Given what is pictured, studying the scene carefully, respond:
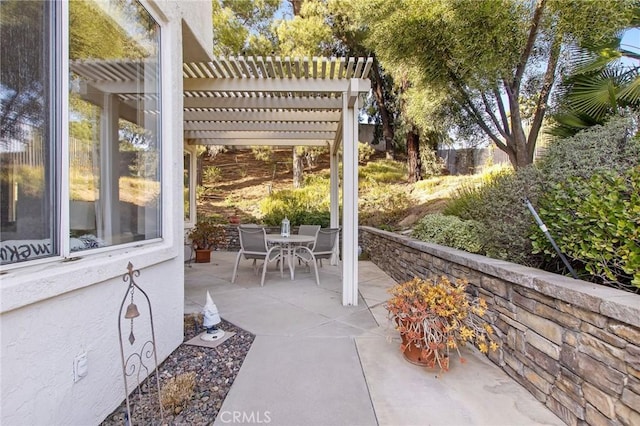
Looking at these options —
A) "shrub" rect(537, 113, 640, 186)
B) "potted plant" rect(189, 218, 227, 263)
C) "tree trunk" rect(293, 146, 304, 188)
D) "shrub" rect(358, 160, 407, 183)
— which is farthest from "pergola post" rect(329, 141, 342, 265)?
"tree trunk" rect(293, 146, 304, 188)

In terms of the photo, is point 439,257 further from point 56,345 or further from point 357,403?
Result: point 56,345

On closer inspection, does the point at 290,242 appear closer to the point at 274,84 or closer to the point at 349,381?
the point at 274,84

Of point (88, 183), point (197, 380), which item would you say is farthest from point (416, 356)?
point (88, 183)

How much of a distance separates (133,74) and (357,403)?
3044 mm

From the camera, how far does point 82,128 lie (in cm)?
218

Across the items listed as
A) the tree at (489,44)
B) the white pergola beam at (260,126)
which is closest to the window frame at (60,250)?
the white pergola beam at (260,126)

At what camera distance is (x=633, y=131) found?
2.60 metres

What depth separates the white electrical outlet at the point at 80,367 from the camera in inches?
67.8

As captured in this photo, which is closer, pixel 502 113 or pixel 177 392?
pixel 177 392

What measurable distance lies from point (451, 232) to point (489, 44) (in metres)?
2.69

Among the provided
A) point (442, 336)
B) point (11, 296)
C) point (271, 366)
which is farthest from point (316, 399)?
point (11, 296)

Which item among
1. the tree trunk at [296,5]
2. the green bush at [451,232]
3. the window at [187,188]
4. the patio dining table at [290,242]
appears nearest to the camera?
the green bush at [451,232]

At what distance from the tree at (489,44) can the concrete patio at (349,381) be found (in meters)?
3.92

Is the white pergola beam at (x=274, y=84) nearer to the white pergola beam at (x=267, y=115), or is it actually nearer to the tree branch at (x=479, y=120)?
the white pergola beam at (x=267, y=115)
